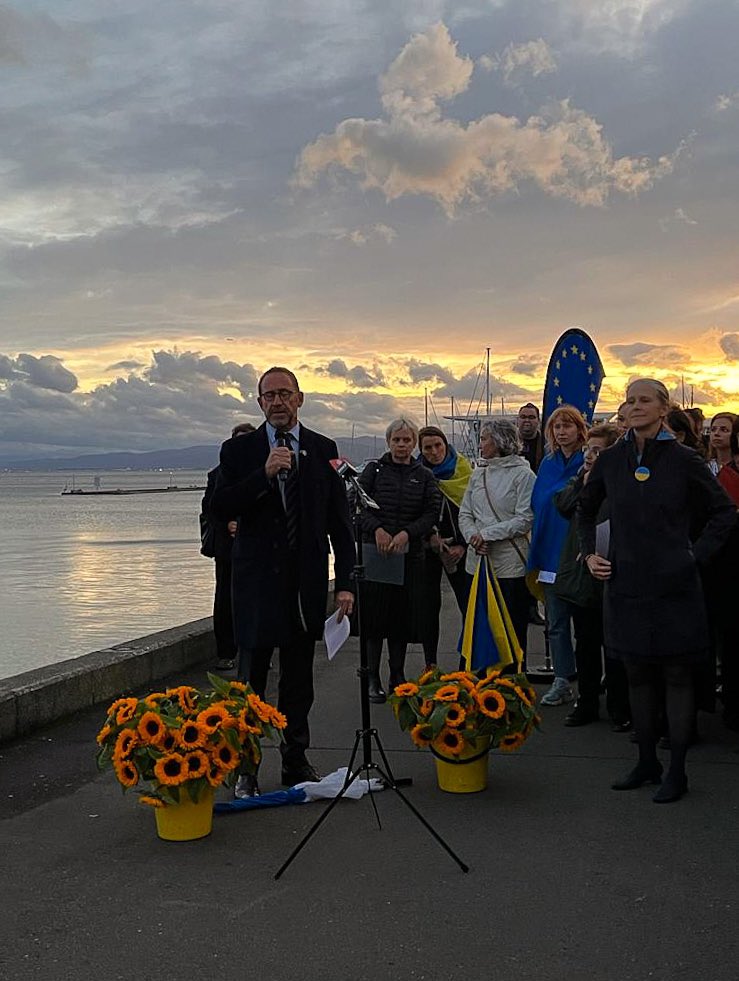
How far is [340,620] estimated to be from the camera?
5664 mm

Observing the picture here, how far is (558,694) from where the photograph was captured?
306 inches

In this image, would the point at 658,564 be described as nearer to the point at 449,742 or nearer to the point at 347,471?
the point at 449,742

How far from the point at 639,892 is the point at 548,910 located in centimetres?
40

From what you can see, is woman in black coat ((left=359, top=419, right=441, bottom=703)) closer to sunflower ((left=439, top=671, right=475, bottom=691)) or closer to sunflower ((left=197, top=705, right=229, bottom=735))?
sunflower ((left=439, top=671, right=475, bottom=691))

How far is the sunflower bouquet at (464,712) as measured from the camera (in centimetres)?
554

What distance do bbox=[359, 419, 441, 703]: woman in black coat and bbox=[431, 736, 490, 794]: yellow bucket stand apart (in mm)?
2358

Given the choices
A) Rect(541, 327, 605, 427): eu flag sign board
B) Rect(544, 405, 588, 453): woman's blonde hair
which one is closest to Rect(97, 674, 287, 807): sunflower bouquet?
Rect(544, 405, 588, 453): woman's blonde hair

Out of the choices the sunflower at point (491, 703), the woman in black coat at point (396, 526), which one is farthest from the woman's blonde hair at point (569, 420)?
the sunflower at point (491, 703)

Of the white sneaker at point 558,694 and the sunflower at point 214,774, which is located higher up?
the sunflower at point 214,774

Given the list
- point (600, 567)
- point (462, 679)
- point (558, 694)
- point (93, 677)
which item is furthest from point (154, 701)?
point (558, 694)

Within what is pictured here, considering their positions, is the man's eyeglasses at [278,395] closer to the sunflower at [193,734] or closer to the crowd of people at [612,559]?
the crowd of people at [612,559]

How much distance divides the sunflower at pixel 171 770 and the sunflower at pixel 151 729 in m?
0.10

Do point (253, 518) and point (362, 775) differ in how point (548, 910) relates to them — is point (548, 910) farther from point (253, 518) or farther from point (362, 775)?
point (253, 518)

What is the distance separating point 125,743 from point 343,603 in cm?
139
